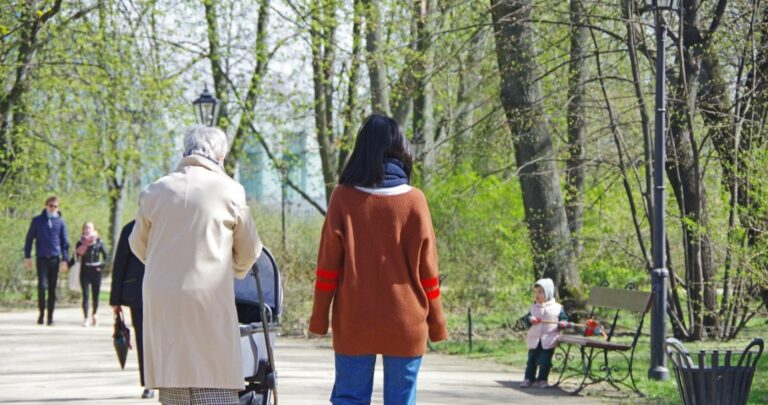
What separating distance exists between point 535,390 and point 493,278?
6750 millimetres

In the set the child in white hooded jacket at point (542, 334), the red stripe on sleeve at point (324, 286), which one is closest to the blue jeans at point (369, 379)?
the red stripe on sleeve at point (324, 286)

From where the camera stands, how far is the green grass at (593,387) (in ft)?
38.2

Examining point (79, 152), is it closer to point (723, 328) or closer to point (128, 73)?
point (128, 73)

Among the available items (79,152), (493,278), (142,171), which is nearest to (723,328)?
(493,278)

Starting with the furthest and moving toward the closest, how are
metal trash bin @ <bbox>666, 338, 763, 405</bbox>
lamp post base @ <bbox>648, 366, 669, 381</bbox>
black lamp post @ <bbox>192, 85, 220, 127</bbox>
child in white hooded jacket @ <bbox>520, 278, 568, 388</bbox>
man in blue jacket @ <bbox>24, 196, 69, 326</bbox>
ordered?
black lamp post @ <bbox>192, 85, 220, 127</bbox>, man in blue jacket @ <bbox>24, 196, 69, 326</bbox>, lamp post base @ <bbox>648, 366, 669, 381</bbox>, child in white hooded jacket @ <bbox>520, 278, 568, 388</bbox>, metal trash bin @ <bbox>666, 338, 763, 405</bbox>

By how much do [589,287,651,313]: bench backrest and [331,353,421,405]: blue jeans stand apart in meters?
6.17

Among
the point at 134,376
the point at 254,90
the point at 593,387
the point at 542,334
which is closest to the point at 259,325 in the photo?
the point at 542,334

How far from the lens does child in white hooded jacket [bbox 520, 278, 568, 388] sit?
1240 cm

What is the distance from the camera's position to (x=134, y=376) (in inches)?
520

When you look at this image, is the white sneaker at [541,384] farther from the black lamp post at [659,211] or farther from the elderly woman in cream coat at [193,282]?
the elderly woman in cream coat at [193,282]

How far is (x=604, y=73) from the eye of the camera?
1811 cm

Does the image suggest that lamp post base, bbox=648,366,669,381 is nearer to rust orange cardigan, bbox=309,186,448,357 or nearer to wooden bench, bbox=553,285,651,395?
wooden bench, bbox=553,285,651,395

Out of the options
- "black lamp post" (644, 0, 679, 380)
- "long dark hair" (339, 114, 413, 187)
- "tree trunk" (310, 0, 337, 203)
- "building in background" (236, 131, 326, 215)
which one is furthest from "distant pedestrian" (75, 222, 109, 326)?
"long dark hair" (339, 114, 413, 187)

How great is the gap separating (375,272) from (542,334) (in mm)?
6035
